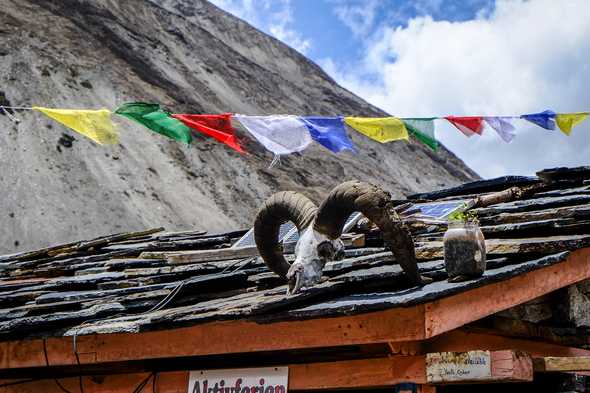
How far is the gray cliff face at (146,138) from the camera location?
35094mm

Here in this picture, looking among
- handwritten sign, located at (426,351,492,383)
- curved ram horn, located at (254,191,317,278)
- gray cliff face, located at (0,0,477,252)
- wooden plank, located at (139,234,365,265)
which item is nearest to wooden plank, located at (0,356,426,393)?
handwritten sign, located at (426,351,492,383)

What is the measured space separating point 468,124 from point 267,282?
5.55 metres

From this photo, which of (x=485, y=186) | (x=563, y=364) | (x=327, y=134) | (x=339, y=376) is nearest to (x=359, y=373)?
(x=339, y=376)

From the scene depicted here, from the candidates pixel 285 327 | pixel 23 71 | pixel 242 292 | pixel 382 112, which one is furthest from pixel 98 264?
pixel 382 112

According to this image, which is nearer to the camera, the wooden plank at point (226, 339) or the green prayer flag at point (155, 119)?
the wooden plank at point (226, 339)

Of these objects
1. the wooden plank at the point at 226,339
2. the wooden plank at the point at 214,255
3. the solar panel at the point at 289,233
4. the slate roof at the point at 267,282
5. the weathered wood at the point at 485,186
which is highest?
the weathered wood at the point at 485,186

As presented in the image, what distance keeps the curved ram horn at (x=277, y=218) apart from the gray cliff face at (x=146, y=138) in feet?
88.0

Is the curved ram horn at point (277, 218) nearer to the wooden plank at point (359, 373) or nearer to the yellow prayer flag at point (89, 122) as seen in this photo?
the wooden plank at point (359, 373)

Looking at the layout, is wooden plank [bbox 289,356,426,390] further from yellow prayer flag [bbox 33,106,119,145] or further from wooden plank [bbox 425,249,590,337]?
yellow prayer flag [bbox 33,106,119,145]

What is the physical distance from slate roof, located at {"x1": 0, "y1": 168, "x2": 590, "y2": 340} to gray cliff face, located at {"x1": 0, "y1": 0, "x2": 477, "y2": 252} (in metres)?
24.6

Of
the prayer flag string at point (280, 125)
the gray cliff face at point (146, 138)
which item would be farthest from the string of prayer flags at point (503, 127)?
the gray cliff face at point (146, 138)

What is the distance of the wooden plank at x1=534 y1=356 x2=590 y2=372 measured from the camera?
5.08 metres

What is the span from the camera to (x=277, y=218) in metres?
6.08

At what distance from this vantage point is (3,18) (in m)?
45.6
